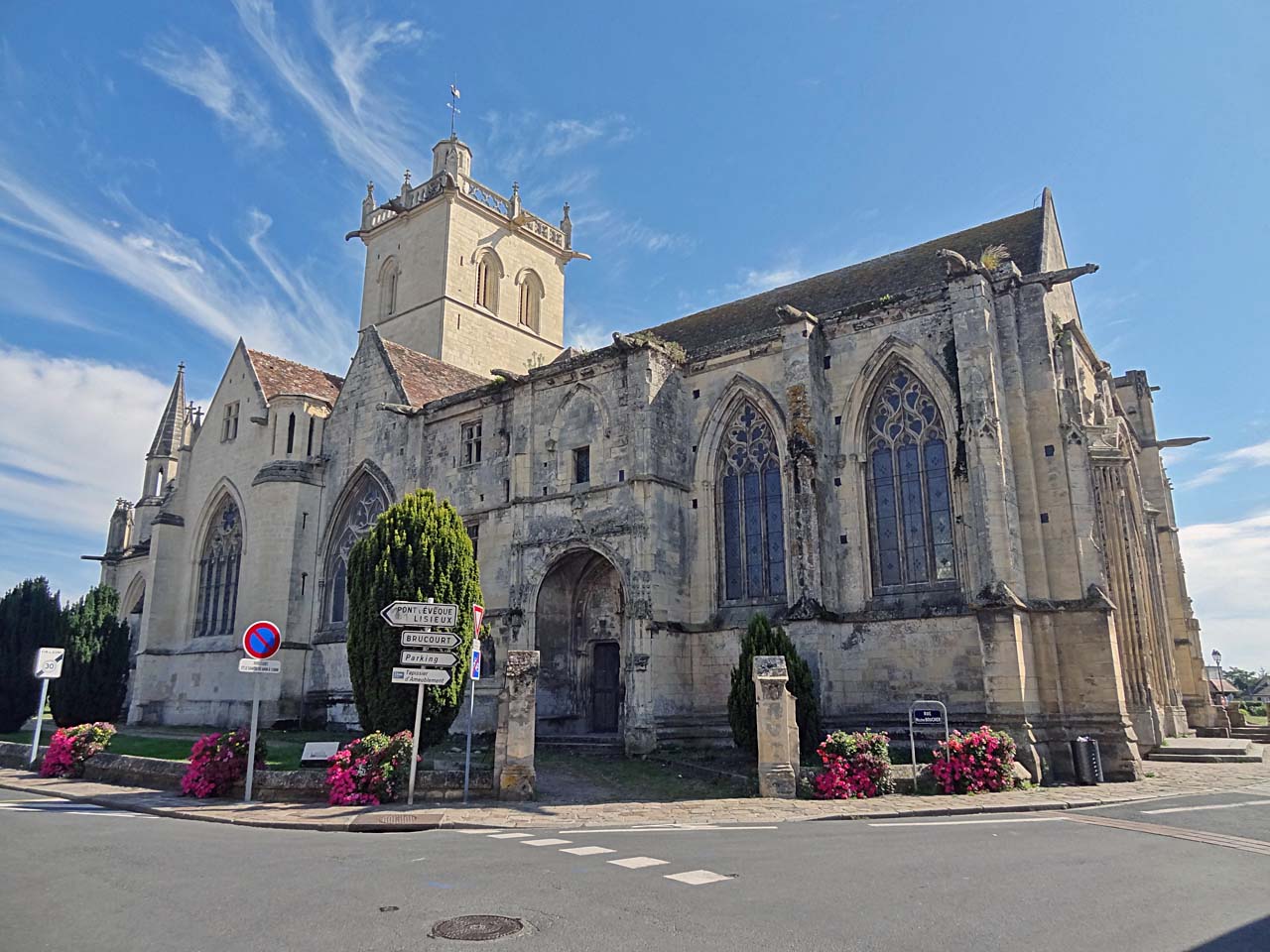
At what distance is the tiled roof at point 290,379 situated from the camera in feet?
101

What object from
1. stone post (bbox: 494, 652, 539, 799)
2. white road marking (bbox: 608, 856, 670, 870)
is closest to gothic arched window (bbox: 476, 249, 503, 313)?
stone post (bbox: 494, 652, 539, 799)

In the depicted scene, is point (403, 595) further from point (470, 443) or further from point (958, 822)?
point (470, 443)

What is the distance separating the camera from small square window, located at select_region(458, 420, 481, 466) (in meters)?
25.5

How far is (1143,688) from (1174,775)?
3.43 m

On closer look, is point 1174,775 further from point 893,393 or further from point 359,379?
point 359,379

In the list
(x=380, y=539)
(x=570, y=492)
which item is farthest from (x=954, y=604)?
(x=380, y=539)

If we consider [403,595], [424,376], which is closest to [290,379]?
[424,376]

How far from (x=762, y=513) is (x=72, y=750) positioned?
1512 cm

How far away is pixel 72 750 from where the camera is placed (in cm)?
1697

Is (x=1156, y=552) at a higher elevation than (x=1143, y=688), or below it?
higher

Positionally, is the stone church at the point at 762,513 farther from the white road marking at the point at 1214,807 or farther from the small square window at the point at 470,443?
the white road marking at the point at 1214,807

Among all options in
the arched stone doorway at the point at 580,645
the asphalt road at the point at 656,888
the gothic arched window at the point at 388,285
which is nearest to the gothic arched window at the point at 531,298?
the gothic arched window at the point at 388,285

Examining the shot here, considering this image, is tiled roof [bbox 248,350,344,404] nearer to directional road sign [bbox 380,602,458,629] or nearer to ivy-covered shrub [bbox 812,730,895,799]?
directional road sign [bbox 380,602,458,629]

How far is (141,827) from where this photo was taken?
10.8 m
